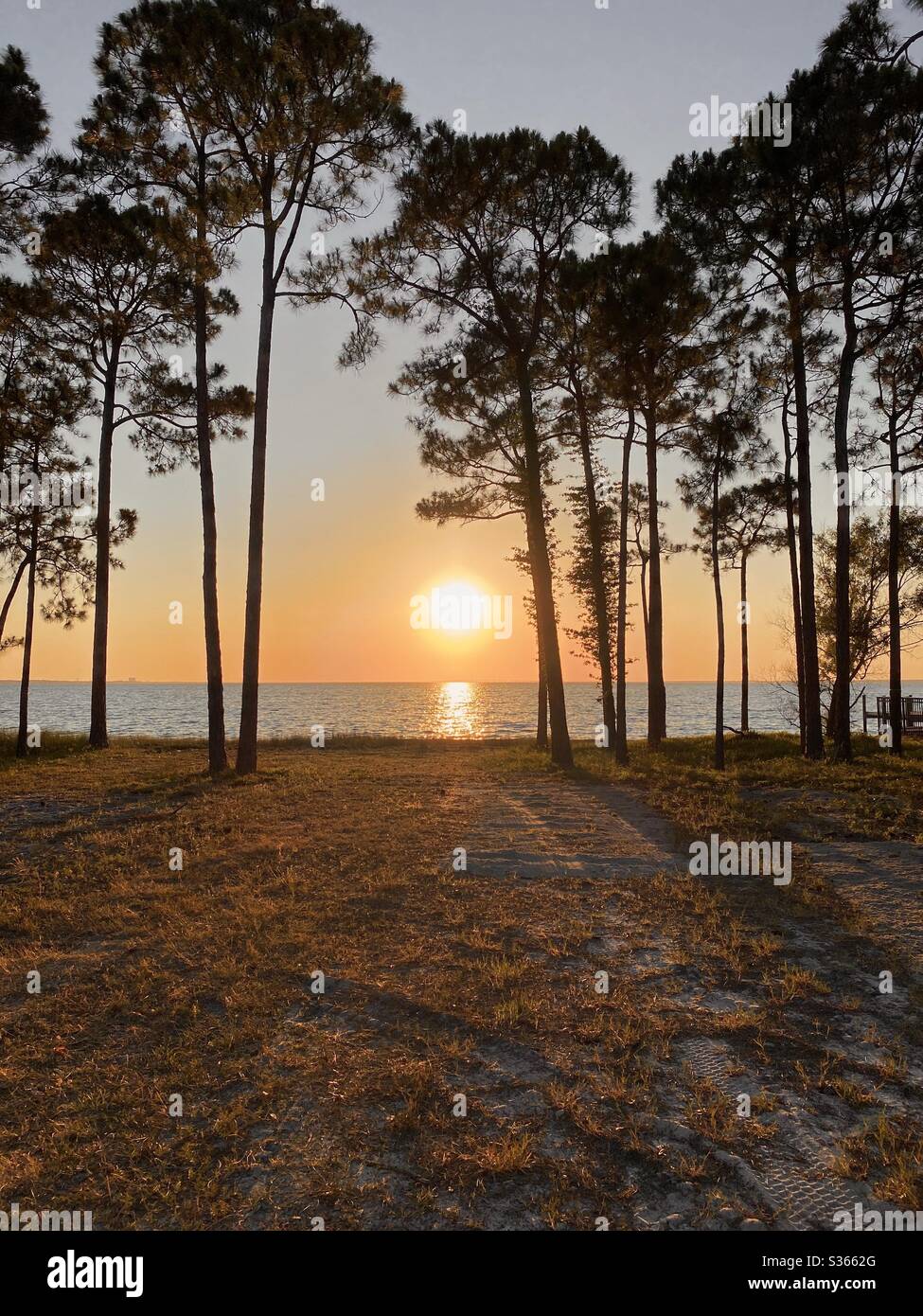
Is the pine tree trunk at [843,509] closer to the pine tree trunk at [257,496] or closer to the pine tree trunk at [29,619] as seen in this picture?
the pine tree trunk at [257,496]

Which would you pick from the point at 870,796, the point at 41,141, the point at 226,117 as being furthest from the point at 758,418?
the point at 41,141

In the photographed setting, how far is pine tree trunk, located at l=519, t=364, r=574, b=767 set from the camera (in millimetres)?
17644

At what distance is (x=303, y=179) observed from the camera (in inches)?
640

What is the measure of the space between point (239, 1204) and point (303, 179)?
1921 centimetres

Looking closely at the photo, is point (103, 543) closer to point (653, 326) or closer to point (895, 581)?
point (653, 326)

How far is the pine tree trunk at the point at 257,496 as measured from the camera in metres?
15.6

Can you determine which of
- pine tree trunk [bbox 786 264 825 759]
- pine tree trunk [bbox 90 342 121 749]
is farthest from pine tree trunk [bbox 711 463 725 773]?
pine tree trunk [bbox 90 342 121 749]

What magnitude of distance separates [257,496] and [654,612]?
13.8 metres

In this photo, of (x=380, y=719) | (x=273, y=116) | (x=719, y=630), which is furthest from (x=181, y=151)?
(x=380, y=719)

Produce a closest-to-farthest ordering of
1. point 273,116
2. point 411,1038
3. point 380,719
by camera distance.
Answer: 1. point 411,1038
2. point 273,116
3. point 380,719

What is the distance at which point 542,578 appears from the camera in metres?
17.9

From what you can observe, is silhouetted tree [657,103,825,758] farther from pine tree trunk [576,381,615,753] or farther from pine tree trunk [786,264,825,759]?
pine tree trunk [576,381,615,753]

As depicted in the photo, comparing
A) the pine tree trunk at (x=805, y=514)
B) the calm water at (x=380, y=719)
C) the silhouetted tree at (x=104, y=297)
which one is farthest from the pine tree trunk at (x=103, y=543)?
the pine tree trunk at (x=805, y=514)

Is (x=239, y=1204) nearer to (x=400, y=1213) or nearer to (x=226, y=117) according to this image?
(x=400, y=1213)
